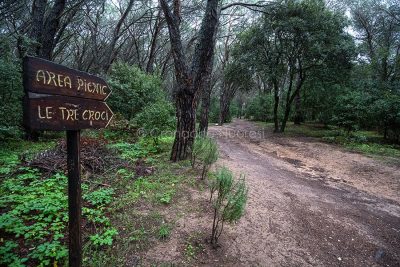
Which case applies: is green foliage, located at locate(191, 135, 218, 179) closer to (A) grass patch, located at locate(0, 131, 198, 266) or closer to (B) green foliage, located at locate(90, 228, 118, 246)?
(A) grass patch, located at locate(0, 131, 198, 266)

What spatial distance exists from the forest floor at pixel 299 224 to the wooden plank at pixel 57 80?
2.07 metres

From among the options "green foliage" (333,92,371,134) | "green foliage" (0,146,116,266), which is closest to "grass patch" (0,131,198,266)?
"green foliage" (0,146,116,266)

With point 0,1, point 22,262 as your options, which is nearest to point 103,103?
point 22,262

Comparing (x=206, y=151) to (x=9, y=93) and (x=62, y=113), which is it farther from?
(x=9, y=93)

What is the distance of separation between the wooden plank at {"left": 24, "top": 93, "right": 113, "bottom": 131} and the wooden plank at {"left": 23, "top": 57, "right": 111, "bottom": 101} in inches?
1.9

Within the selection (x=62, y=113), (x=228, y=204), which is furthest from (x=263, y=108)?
(x=62, y=113)

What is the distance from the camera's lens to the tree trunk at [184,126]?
20.3 ft

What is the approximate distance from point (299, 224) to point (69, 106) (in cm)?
399

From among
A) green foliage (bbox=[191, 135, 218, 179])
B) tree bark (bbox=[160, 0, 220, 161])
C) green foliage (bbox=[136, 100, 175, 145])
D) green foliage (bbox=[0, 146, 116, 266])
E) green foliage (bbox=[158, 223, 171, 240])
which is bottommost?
green foliage (bbox=[158, 223, 171, 240])

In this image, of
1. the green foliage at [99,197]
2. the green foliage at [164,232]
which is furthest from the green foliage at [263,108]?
the green foliage at [164,232]

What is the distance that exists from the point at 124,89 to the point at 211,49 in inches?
234

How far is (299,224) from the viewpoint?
4.21 m

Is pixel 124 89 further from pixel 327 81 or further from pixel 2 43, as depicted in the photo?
pixel 327 81

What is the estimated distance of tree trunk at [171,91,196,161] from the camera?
620 cm
